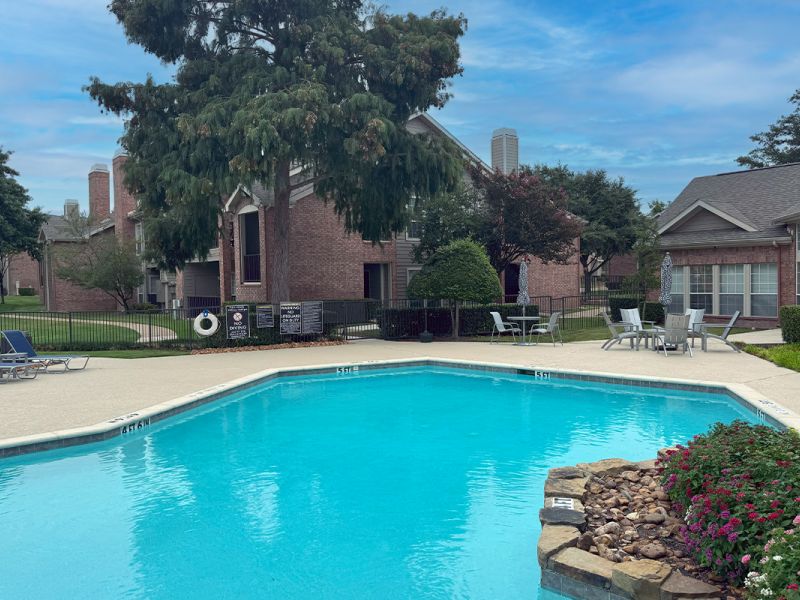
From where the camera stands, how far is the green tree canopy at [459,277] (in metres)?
20.7

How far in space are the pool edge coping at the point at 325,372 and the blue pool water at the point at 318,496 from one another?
16 centimetres

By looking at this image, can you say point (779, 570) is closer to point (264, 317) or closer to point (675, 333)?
point (675, 333)

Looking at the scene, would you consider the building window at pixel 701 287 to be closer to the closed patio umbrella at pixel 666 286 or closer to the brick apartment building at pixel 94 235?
the closed patio umbrella at pixel 666 286

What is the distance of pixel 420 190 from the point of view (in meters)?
20.8

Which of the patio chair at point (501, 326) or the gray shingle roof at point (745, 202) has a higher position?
the gray shingle roof at point (745, 202)

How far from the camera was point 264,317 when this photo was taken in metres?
20.0

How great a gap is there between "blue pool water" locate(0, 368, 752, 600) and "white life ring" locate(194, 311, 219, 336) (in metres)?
6.97

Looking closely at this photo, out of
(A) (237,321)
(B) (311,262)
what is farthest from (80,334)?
(B) (311,262)

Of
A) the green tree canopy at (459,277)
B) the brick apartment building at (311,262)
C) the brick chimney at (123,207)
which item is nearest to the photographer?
the green tree canopy at (459,277)

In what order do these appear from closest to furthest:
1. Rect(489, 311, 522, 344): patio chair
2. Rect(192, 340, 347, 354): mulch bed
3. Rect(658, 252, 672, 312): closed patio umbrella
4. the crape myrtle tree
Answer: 1. the crape myrtle tree
2. Rect(658, 252, 672, 312): closed patio umbrella
3. Rect(192, 340, 347, 354): mulch bed
4. Rect(489, 311, 522, 344): patio chair

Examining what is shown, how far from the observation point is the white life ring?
61.4ft

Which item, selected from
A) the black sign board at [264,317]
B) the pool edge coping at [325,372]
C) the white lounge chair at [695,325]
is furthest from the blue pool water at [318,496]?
the black sign board at [264,317]

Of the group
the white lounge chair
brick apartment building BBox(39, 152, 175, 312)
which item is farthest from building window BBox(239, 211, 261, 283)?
the white lounge chair

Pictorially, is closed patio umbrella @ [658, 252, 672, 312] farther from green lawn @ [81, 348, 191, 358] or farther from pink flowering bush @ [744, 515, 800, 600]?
pink flowering bush @ [744, 515, 800, 600]
